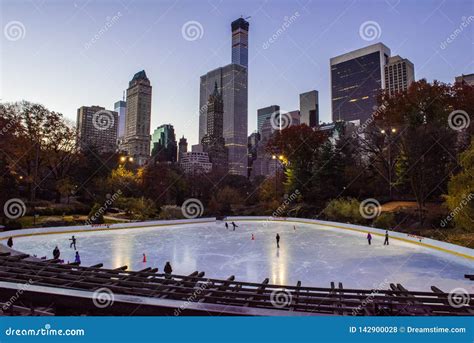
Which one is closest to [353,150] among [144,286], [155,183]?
[155,183]

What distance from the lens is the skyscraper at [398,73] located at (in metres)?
178

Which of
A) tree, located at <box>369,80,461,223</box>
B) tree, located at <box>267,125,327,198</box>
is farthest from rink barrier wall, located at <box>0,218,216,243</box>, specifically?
tree, located at <box>369,80,461,223</box>

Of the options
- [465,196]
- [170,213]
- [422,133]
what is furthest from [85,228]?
[422,133]

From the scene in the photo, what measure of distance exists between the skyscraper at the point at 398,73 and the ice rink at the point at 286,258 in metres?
184

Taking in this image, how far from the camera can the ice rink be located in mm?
12367

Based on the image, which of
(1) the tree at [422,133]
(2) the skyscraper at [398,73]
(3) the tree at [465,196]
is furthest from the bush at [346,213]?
(2) the skyscraper at [398,73]

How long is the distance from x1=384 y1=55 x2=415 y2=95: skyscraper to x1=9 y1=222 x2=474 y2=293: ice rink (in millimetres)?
184437

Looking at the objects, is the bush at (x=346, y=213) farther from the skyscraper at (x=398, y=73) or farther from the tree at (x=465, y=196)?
the skyscraper at (x=398, y=73)

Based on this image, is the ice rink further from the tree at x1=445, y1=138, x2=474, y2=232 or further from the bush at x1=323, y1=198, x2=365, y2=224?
the bush at x1=323, y1=198, x2=365, y2=224

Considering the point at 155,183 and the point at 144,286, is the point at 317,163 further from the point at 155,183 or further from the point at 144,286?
the point at 144,286

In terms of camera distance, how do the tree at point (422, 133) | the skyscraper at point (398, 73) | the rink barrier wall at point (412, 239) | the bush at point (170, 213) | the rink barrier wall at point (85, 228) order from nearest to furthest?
1. the rink barrier wall at point (412, 239)
2. the rink barrier wall at point (85, 228)
3. the tree at point (422, 133)
4. the bush at point (170, 213)
5. the skyscraper at point (398, 73)

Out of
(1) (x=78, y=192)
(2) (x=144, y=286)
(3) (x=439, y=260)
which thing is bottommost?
(3) (x=439, y=260)

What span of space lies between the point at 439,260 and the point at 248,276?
11.1 metres

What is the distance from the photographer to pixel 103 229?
28.7m
